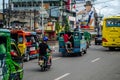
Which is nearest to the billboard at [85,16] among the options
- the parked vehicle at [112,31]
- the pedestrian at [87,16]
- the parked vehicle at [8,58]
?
the pedestrian at [87,16]

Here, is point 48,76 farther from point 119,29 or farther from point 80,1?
point 80,1

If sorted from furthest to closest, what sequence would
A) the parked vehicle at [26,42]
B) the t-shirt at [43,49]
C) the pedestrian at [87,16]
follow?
the pedestrian at [87,16], the parked vehicle at [26,42], the t-shirt at [43,49]

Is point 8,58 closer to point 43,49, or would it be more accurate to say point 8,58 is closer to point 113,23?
point 43,49

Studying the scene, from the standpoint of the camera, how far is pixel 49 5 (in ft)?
419

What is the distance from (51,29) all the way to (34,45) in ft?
183

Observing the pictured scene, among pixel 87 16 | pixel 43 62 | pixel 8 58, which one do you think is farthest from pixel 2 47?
pixel 87 16

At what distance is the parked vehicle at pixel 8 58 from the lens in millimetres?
11508

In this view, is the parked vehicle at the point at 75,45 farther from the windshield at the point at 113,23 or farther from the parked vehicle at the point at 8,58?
the parked vehicle at the point at 8,58

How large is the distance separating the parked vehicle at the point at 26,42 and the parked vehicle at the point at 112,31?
1171cm

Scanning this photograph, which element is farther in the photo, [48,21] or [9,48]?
[48,21]

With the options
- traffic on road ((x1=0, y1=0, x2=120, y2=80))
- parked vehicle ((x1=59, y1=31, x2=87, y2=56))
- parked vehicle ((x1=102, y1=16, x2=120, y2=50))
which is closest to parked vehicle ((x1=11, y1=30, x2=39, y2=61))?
traffic on road ((x1=0, y1=0, x2=120, y2=80))

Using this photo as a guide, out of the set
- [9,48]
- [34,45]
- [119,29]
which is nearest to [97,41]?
[119,29]

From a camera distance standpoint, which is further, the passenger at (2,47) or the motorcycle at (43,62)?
the motorcycle at (43,62)

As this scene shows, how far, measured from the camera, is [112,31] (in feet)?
125
